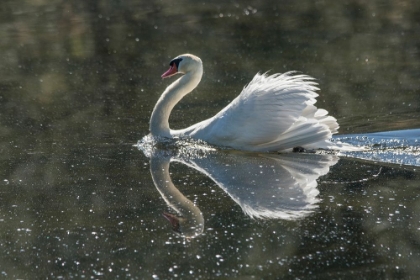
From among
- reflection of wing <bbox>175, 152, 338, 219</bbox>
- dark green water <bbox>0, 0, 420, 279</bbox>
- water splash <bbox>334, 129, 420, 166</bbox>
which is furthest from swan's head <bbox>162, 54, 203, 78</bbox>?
water splash <bbox>334, 129, 420, 166</bbox>

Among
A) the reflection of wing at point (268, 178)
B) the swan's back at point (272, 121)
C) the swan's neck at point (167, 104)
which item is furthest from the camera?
the swan's neck at point (167, 104)

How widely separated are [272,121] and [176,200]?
1534mm

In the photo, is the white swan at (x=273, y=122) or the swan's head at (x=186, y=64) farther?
the swan's head at (x=186, y=64)

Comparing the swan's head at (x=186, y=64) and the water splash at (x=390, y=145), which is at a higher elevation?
the swan's head at (x=186, y=64)

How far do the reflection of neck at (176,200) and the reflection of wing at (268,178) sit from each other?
0.85 ft

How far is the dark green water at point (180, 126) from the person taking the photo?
5234 millimetres

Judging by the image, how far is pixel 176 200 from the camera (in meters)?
6.43

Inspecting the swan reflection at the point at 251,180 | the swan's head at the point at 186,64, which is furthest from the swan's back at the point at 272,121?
the swan's head at the point at 186,64

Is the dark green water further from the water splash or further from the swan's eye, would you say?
the swan's eye

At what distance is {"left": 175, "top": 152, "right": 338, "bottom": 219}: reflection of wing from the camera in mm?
6127

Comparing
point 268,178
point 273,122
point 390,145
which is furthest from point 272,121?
point 390,145

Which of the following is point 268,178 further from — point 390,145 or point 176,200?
point 390,145

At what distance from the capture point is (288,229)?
563 centimetres

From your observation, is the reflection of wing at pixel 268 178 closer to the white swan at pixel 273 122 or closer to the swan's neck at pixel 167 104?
the white swan at pixel 273 122
